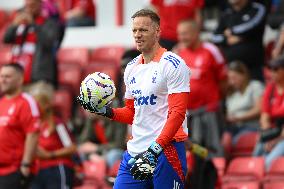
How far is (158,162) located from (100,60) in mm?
7484

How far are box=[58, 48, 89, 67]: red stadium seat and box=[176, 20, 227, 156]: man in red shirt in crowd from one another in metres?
3.06

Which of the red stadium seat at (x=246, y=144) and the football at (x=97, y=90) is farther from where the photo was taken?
the red stadium seat at (x=246, y=144)

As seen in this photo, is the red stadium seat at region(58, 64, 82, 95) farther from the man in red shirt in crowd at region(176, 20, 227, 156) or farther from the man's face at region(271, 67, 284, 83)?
the man's face at region(271, 67, 284, 83)

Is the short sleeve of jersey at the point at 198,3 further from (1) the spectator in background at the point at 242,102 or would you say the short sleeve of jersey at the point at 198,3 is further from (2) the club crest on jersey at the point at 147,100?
(2) the club crest on jersey at the point at 147,100

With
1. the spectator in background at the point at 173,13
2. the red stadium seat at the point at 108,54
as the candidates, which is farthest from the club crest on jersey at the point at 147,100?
the red stadium seat at the point at 108,54

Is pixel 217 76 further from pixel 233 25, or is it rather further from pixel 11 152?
pixel 11 152

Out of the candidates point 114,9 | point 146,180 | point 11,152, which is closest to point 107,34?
point 114,9

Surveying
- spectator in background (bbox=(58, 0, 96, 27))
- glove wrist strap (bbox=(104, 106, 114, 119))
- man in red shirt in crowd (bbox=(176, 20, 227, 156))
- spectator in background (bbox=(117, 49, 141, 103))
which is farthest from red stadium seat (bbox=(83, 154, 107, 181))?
glove wrist strap (bbox=(104, 106, 114, 119))

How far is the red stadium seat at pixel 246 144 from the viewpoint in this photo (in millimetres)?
12586

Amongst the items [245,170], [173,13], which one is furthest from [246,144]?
[173,13]

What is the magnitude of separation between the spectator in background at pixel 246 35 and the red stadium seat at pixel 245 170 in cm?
180

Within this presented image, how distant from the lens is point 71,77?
1474 centimetres

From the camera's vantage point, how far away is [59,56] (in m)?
15.9

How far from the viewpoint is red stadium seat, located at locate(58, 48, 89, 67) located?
50.8ft
